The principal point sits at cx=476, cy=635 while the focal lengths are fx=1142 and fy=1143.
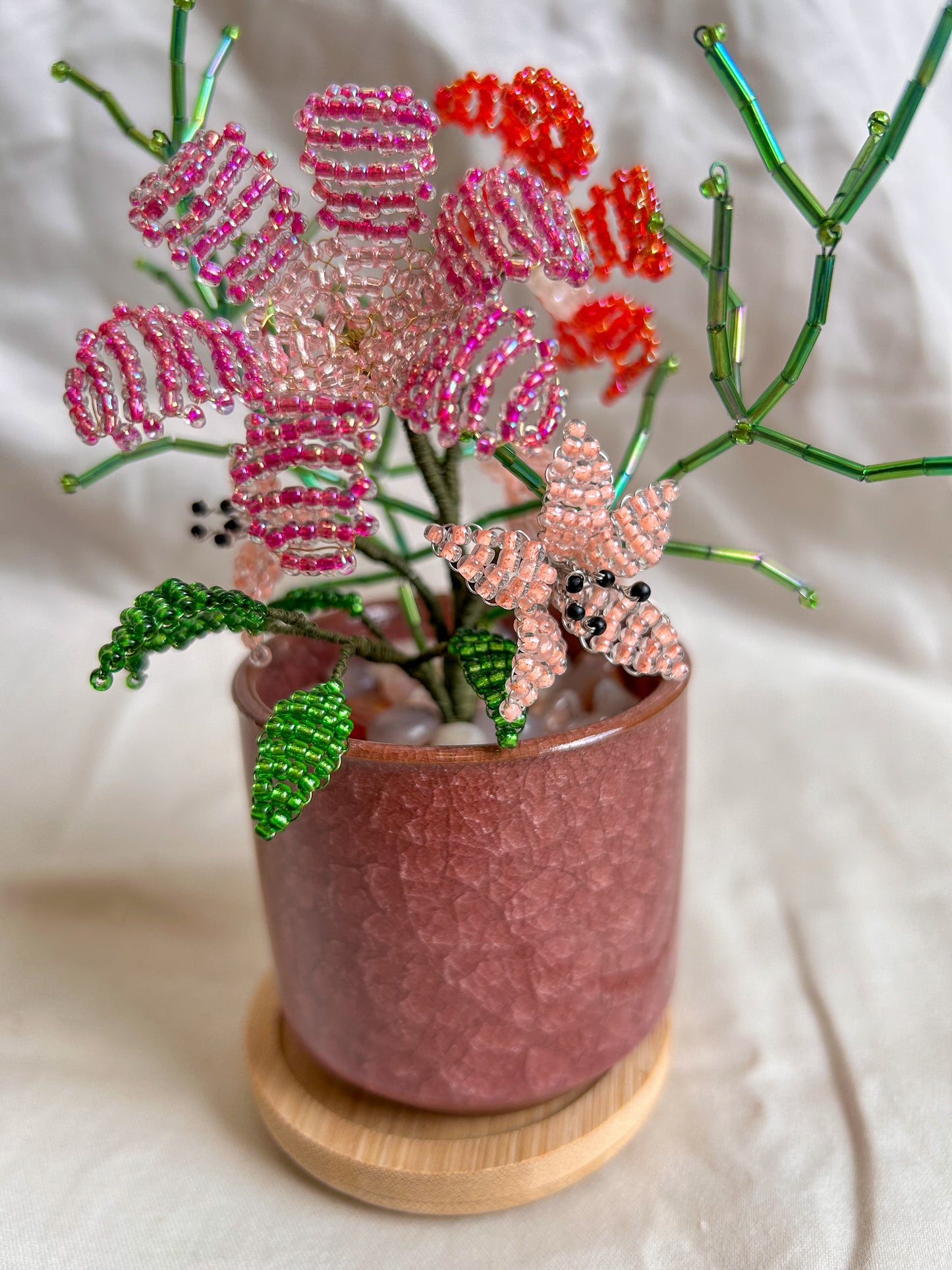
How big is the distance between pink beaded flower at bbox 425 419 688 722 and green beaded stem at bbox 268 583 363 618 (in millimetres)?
107

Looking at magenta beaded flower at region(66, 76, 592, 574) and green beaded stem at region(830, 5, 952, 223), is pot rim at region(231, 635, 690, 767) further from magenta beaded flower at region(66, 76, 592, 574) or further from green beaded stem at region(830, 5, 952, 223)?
green beaded stem at region(830, 5, 952, 223)

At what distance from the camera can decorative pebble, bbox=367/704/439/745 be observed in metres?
0.62

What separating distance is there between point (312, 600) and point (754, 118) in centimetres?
30

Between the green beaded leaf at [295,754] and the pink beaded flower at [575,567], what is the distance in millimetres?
72

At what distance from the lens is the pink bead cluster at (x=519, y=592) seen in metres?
0.47

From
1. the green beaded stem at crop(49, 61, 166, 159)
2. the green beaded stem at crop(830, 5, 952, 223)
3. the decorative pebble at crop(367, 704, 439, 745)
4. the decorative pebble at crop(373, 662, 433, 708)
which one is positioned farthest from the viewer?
the decorative pebble at crop(373, 662, 433, 708)

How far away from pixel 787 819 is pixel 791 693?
0.14 m

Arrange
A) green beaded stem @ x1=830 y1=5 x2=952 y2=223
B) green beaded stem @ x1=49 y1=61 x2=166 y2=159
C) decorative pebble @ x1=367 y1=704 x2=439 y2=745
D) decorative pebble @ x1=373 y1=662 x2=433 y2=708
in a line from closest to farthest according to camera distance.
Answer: green beaded stem @ x1=830 y1=5 x2=952 y2=223 → green beaded stem @ x1=49 y1=61 x2=166 y2=159 → decorative pebble @ x1=367 y1=704 x2=439 y2=745 → decorative pebble @ x1=373 y1=662 x2=433 y2=708

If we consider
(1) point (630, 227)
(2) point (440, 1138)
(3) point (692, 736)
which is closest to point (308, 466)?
(1) point (630, 227)

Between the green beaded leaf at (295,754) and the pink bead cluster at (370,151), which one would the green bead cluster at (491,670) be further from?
the pink bead cluster at (370,151)

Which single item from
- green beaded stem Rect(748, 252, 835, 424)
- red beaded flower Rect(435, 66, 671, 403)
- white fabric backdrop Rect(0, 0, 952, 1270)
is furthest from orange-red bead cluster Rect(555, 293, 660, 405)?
white fabric backdrop Rect(0, 0, 952, 1270)

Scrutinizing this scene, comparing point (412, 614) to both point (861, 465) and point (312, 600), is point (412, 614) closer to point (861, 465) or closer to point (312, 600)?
point (312, 600)

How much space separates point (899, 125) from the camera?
41cm

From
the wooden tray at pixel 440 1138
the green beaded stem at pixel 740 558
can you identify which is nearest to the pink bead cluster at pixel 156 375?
the green beaded stem at pixel 740 558
